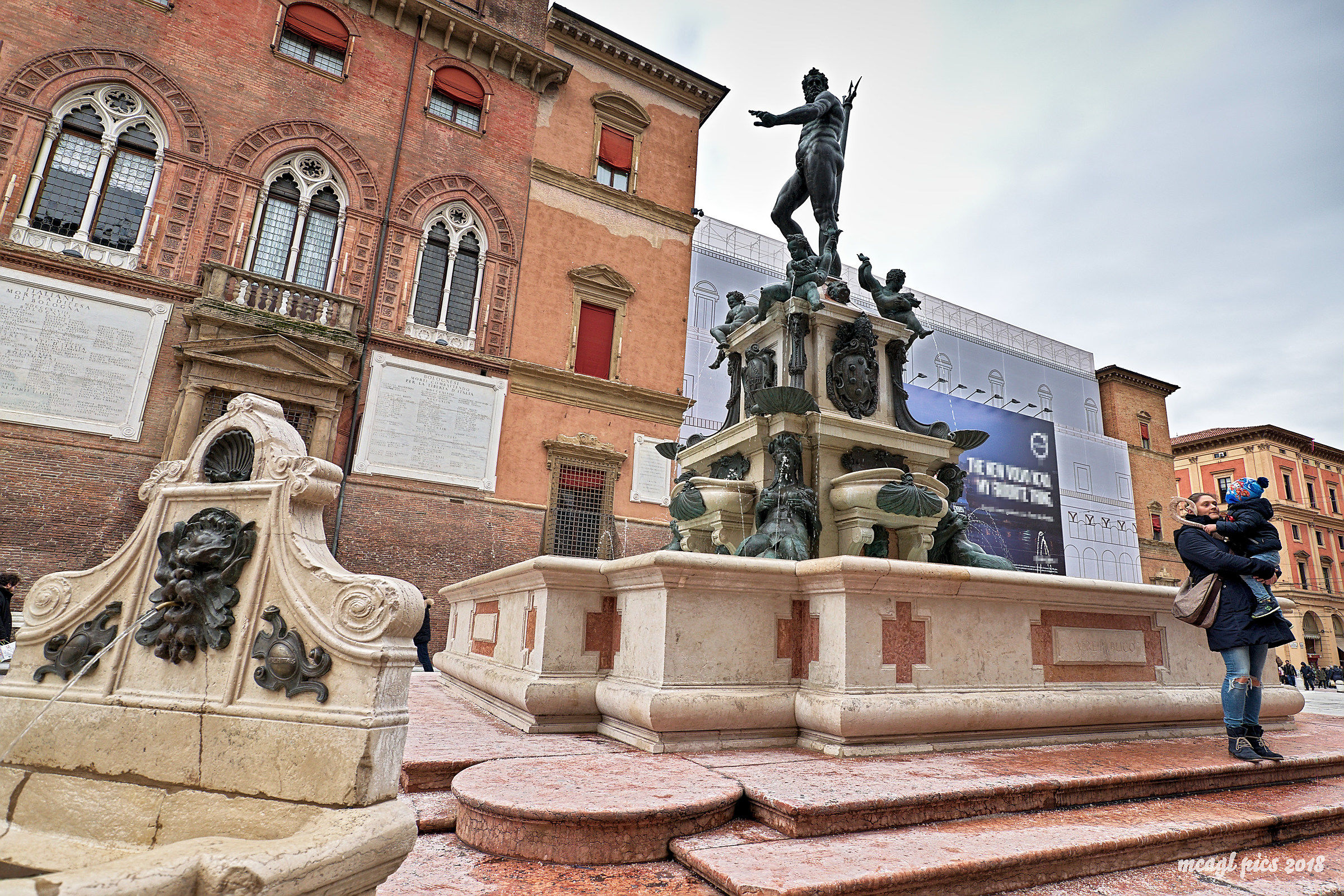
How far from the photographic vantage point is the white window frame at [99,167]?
11289 mm

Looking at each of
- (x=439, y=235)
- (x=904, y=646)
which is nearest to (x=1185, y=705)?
(x=904, y=646)

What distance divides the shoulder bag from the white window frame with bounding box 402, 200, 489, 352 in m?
13.2

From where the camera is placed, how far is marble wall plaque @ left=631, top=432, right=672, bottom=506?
51.0ft

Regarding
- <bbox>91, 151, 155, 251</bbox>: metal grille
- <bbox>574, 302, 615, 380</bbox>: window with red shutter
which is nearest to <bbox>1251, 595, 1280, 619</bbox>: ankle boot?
<bbox>574, 302, 615, 380</bbox>: window with red shutter

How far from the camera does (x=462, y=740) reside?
327 centimetres

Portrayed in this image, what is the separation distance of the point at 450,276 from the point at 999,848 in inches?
580

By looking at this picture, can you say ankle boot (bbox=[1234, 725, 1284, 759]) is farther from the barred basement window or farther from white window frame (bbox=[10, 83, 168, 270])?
white window frame (bbox=[10, 83, 168, 270])

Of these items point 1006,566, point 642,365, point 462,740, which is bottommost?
point 462,740

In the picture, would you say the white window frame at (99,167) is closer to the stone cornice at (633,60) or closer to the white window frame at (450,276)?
the white window frame at (450,276)

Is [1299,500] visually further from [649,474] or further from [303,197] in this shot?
[303,197]

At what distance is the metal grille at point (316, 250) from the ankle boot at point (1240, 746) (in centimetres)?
1461

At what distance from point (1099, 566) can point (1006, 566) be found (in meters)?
28.0

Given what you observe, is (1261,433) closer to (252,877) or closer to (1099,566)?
(1099,566)

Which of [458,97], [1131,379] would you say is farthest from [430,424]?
[1131,379]
